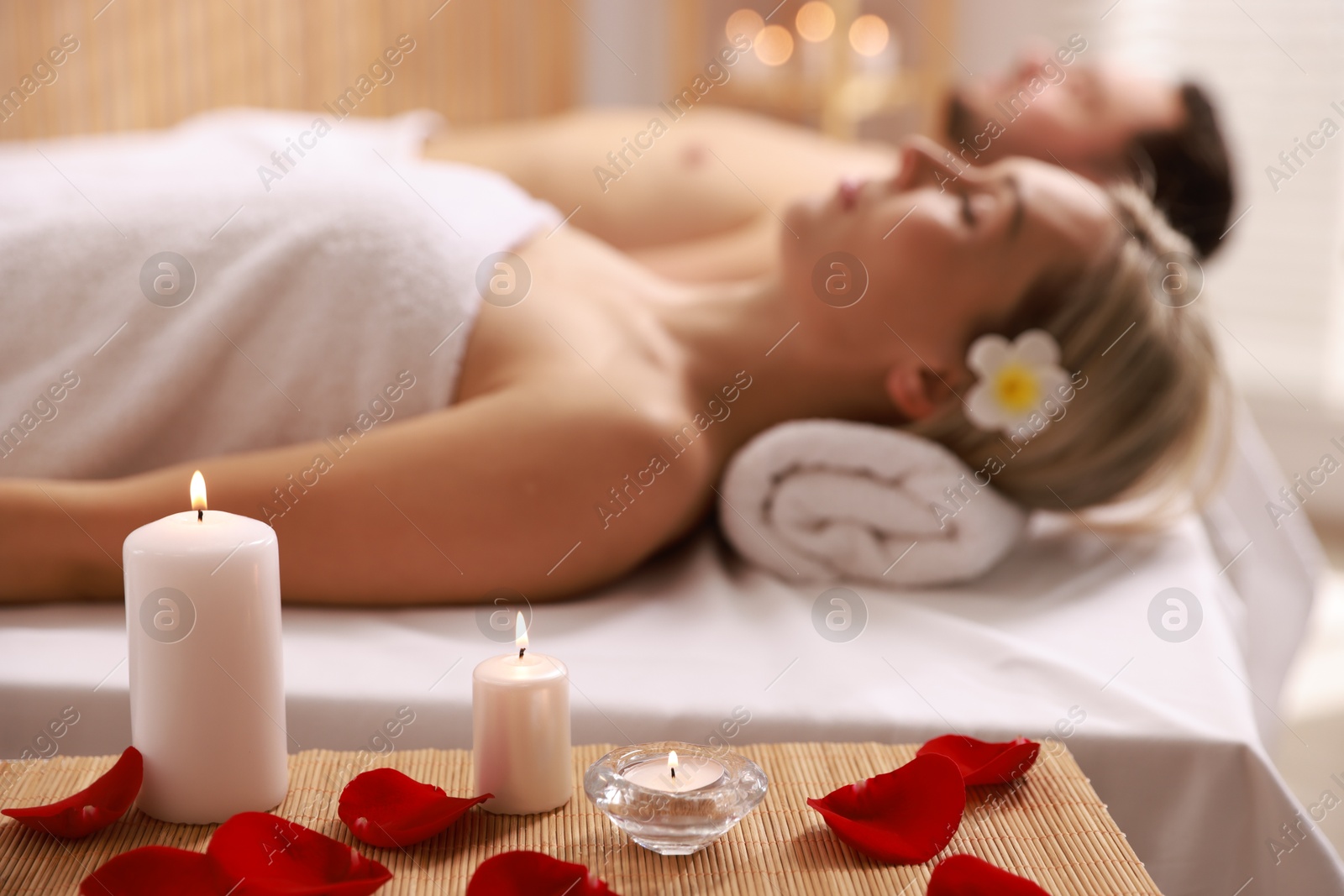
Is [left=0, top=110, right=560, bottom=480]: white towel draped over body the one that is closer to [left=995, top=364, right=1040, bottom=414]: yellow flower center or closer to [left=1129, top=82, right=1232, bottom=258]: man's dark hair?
[left=995, top=364, right=1040, bottom=414]: yellow flower center

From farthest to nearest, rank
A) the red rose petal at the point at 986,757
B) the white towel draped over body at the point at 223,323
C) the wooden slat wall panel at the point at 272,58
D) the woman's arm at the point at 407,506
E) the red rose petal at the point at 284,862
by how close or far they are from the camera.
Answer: the wooden slat wall panel at the point at 272,58
the white towel draped over body at the point at 223,323
the woman's arm at the point at 407,506
the red rose petal at the point at 986,757
the red rose petal at the point at 284,862

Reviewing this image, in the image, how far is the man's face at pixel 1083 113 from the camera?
196 centimetres

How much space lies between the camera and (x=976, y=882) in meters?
0.58

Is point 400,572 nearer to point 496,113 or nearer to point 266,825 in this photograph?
point 266,825

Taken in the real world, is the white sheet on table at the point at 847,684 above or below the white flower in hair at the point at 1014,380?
below

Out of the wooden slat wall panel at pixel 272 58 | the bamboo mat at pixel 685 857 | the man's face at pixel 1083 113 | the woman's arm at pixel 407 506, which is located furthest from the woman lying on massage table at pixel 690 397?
the wooden slat wall panel at pixel 272 58

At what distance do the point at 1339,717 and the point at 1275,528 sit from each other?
1.89 ft

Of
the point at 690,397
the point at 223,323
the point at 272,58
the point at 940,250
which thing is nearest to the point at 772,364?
the point at 690,397

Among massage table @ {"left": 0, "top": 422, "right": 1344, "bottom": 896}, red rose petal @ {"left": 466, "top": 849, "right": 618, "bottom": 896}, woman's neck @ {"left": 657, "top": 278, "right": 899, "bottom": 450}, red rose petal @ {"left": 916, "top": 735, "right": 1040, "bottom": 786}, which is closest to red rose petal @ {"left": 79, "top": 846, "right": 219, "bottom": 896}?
red rose petal @ {"left": 466, "top": 849, "right": 618, "bottom": 896}

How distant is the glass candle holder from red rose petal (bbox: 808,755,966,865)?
5 centimetres

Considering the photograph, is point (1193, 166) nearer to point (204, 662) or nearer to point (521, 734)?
point (521, 734)

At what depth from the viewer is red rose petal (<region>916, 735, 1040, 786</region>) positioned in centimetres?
70

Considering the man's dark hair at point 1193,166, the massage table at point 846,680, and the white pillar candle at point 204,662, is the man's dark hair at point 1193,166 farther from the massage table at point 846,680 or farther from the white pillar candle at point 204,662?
the white pillar candle at point 204,662

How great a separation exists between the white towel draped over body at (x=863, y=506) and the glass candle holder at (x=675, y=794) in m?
0.53
